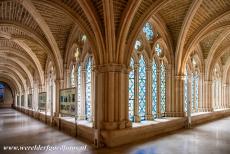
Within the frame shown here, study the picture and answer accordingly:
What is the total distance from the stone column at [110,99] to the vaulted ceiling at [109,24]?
407mm

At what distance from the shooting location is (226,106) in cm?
1747

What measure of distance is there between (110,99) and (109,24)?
8.57ft

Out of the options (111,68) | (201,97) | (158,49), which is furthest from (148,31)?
(201,97)

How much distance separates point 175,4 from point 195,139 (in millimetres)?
5669

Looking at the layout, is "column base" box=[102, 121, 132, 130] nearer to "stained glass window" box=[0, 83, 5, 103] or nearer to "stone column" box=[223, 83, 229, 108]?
"stone column" box=[223, 83, 229, 108]

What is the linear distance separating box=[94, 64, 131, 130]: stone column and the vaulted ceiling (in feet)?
1.34

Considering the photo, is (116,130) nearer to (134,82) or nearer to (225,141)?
(134,82)

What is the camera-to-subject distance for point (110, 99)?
7012 millimetres

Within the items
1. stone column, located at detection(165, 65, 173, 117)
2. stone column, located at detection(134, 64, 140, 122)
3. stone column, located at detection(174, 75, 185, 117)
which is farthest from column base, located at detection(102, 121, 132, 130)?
stone column, located at detection(174, 75, 185, 117)

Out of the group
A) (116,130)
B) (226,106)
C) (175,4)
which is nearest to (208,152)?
(116,130)

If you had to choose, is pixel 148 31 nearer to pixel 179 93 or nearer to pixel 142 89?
pixel 142 89

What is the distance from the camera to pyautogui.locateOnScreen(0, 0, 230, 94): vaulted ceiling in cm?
699

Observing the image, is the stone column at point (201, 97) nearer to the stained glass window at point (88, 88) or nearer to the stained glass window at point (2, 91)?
the stained glass window at point (88, 88)

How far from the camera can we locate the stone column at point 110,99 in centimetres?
698
